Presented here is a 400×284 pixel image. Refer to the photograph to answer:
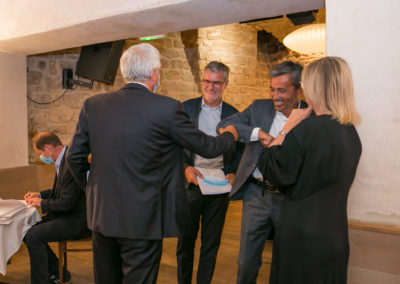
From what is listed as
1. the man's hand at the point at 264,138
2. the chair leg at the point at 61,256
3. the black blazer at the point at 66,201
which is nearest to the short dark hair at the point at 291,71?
the man's hand at the point at 264,138

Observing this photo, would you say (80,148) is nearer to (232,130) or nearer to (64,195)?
(232,130)

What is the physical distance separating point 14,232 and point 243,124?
181cm

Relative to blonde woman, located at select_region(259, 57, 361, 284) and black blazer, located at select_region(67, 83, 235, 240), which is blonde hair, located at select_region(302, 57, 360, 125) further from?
black blazer, located at select_region(67, 83, 235, 240)

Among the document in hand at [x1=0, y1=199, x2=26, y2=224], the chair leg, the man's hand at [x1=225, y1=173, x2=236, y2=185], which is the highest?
the man's hand at [x1=225, y1=173, x2=236, y2=185]

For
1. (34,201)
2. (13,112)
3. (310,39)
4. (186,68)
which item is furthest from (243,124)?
(186,68)

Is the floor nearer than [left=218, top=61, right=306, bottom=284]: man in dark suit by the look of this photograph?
No

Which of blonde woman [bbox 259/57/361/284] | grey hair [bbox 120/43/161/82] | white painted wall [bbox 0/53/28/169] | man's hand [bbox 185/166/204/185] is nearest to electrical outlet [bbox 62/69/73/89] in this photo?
white painted wall [bbox 0/53/28/169]

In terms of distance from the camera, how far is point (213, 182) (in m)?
2.44

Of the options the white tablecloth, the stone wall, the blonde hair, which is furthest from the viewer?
the stone wall

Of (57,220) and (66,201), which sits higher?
(66,201)

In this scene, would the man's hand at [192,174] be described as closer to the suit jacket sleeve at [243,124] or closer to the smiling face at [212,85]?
the suit jacket sleeve at [243,124]

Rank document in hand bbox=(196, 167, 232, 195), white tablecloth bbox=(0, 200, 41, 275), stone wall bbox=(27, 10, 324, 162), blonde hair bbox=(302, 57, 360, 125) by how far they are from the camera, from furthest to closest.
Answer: stone wall bbox=(27, 10, 324, 162) < white tablecloth bbox=(0, 200, 41, 275) < document in hand bbox=(196, 167, 232, 195) < blonde hair bbox=(302, 57, 360, 125)

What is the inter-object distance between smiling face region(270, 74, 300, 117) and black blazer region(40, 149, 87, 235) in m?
1.52

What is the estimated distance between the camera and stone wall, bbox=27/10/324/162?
15.8 ft
